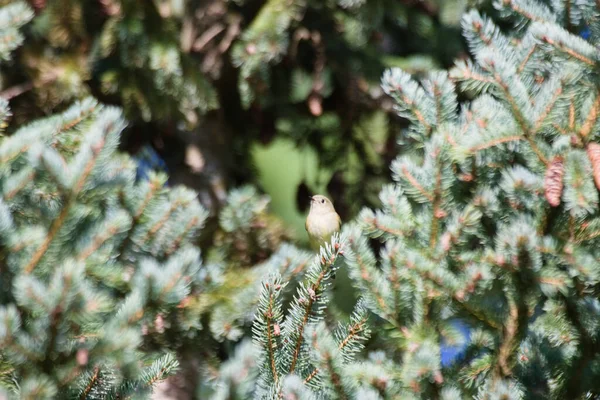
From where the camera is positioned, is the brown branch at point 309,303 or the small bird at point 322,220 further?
the small bird at point 322,220

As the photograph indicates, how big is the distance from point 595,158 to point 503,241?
0.73 ft

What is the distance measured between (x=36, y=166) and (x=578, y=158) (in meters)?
0.96

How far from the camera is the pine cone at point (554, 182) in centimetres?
126


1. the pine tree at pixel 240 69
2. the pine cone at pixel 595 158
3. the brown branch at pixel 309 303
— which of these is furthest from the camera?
the pine tree at pixel 240 69

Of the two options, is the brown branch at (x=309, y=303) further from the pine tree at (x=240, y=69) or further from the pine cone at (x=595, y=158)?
the pine tree at (x=240, y=69)

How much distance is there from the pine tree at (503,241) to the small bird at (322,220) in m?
1.18

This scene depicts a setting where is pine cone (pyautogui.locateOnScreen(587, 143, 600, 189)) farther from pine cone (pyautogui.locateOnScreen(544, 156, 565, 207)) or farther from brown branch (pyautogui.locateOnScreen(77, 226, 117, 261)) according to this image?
brown branch (pyautogui.locateOnScreen(77, 226, 117, 261))

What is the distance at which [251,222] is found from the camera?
88.8 inches

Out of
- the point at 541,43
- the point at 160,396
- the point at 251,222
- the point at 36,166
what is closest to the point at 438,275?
Answer: the point at 541,43

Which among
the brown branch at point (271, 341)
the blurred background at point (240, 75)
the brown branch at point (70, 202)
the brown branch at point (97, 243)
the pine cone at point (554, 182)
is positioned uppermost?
the pine cone at point (554, 182)

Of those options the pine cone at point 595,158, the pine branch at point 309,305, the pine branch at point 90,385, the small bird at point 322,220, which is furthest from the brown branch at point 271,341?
the small bird at point 322,220

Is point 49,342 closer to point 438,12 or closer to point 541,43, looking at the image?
point 541,43

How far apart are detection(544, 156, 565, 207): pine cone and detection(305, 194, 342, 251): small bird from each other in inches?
55.6

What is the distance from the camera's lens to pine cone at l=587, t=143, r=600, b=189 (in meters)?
1.25
